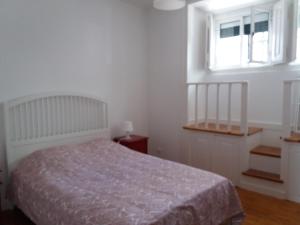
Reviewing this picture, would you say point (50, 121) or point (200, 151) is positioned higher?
point (50, 121)

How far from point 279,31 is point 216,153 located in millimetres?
1938

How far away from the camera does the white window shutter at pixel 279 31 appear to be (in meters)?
3.25

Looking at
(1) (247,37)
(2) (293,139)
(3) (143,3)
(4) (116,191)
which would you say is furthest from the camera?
(3) (143,3)

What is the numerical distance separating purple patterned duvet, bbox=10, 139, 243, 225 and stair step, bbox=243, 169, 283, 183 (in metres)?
1.09

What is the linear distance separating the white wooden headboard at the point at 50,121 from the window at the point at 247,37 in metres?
2.17

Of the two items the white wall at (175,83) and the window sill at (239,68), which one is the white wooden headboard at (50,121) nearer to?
the white wall at (175,83)

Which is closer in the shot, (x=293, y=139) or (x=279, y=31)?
(x=293, y=139)

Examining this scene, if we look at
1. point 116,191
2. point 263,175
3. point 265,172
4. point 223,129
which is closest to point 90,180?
point 116,191

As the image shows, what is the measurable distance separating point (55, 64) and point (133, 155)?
156 cm

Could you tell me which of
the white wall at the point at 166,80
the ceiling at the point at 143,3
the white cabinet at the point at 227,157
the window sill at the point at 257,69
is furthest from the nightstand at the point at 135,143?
the ceiling at the point at 143,3

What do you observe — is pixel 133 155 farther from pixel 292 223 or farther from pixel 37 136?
pixel 292 223

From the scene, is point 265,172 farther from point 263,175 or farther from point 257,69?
point 257,69

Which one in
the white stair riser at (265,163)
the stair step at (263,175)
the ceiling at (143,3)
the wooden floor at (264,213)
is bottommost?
the wooden floor at (264,213)

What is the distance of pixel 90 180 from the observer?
85.0 inches
